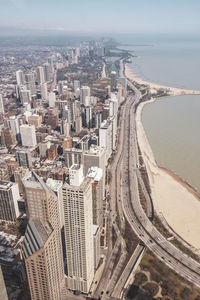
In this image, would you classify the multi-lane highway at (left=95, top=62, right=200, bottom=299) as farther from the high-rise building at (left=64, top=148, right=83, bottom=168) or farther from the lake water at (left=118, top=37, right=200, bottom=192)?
the high-rise building at (left=64, top=148, right=83, bottom=168)

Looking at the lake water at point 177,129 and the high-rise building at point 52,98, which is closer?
the lake water at point 177,129

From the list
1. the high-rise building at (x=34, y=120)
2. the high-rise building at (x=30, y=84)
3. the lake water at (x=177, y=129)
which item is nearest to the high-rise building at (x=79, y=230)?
the lake water at (x=177, y=129)

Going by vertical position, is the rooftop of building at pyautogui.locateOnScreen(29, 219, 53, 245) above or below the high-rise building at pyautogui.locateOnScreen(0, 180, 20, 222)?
above

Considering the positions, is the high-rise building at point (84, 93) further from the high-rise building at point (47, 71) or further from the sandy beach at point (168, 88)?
the high-rise building at point (47, 71)

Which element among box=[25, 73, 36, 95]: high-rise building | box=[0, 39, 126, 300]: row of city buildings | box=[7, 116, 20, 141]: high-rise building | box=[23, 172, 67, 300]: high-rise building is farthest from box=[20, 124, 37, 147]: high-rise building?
box=[25, 73, 36, 95]: high-rise building

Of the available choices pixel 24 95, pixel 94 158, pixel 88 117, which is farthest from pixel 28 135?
pixel 24 95

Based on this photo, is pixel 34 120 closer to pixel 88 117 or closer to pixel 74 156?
pixel 88 117
